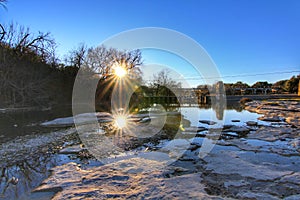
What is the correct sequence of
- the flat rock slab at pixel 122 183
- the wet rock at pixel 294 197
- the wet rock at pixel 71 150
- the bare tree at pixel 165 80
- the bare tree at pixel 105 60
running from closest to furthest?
the wet rock at pixel 294 197 < the flat rock slab at pixel 122 183 < the wet rock at pixel 71 150 < the bare tree at pixel 165 80 < the bare tree at pixel 105 60

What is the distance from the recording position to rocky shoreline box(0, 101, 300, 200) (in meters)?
2.45

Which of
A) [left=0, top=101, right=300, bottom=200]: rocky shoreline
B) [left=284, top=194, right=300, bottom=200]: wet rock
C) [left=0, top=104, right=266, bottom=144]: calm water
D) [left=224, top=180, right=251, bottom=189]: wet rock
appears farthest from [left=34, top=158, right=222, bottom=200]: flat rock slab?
[left=0, top=104, right=266, bottom=144]: calm water

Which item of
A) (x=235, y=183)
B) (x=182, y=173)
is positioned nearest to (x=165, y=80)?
(x=182, y=173)

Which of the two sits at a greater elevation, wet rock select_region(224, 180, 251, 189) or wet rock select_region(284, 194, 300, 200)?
wet rock select_region(284, 194, 300, 200)

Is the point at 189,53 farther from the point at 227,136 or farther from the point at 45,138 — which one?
the point at 45,138

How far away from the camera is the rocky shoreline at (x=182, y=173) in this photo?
2.45 metres

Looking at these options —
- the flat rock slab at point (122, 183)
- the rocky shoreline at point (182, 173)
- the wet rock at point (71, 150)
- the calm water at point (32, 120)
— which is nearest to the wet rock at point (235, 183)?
the rocky shoreline at point (182, 173)

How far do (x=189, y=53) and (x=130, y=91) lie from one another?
16735mm

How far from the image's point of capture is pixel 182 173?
3107mm

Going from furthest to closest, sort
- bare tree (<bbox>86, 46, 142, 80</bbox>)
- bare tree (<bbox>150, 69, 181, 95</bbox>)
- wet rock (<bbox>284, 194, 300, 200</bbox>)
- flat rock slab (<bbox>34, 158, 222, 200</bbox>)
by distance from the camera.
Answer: bare tree (<bbox>86, 46, 142, 80</bbox>) < bare tree (<bbox>150, 69, 181, 95</bbox>) < flat rock slab (<bbox>34, 158, 222, 200</bbox>) < wet rock (<bbox>284, 194, 300, 200</bbox>)

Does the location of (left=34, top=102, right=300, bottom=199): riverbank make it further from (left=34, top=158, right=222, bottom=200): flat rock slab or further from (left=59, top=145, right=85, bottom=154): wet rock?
(left=59, top=145, right=85, bottom=154): wet rock

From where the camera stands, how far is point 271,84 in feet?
178

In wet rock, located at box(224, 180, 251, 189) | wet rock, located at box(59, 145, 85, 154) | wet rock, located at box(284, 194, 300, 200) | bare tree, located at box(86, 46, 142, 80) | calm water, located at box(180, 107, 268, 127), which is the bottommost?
wet rock, located at box(224, 180, 251, 189)

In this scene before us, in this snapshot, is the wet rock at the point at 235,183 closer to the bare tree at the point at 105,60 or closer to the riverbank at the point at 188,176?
the riverbank at the point at 188,176
